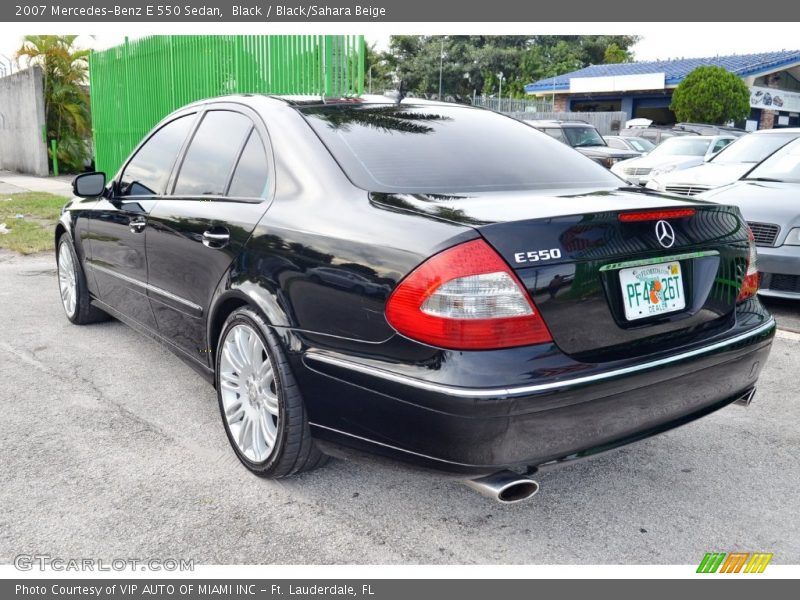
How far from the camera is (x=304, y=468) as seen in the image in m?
2.91

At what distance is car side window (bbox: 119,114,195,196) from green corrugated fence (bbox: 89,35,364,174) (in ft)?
4.97

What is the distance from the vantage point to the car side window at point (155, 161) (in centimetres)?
392

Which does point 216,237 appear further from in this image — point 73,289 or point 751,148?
point 751,148

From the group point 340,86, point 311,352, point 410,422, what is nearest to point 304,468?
point 311,352

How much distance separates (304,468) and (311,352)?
559mm

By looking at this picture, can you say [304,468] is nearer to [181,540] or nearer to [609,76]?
[181,540]

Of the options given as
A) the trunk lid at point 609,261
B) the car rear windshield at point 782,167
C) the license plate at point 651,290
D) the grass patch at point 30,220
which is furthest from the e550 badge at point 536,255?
the grass patch at point 30,220

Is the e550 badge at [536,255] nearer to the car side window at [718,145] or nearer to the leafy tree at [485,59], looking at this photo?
the car side window at [718,145]

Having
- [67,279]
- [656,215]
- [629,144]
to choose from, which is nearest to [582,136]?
[629,144]

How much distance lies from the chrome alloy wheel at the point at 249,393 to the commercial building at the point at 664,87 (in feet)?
107

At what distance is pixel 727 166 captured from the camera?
8.44 metres

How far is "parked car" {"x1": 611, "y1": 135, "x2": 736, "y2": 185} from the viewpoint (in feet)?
45.2

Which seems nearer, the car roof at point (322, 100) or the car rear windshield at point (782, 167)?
the car roof at point (322, 100)

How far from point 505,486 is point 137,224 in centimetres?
256
